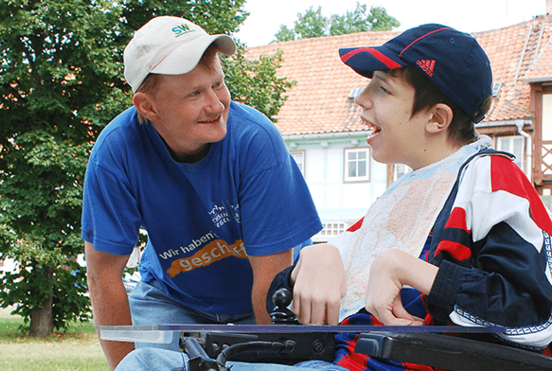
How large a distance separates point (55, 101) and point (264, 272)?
33.8 feet

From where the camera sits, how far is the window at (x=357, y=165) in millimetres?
22656

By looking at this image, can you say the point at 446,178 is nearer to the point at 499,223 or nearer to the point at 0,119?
the point at 499,223

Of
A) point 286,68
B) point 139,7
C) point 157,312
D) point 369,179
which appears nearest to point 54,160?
point 139,7

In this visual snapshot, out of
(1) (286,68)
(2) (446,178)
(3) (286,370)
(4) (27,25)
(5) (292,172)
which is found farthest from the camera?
(1) (286,68)

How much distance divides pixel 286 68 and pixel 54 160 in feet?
51.0

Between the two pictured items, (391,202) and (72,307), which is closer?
(391,202)

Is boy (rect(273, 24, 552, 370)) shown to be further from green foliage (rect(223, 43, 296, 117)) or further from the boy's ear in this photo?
green foliage (rect(223, 43, 296, 117))

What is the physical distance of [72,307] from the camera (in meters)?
12.8

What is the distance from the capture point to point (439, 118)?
5.81 ft

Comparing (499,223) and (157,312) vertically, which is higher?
(499,223)

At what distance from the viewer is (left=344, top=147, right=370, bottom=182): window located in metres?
22.7


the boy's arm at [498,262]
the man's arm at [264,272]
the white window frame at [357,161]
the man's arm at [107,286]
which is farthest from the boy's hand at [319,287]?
the white window frame at [357,161]

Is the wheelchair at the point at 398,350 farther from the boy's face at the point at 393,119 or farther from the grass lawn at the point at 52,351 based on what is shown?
the grass lawn at the point at 52,351

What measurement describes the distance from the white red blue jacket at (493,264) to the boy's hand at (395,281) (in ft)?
0.11
